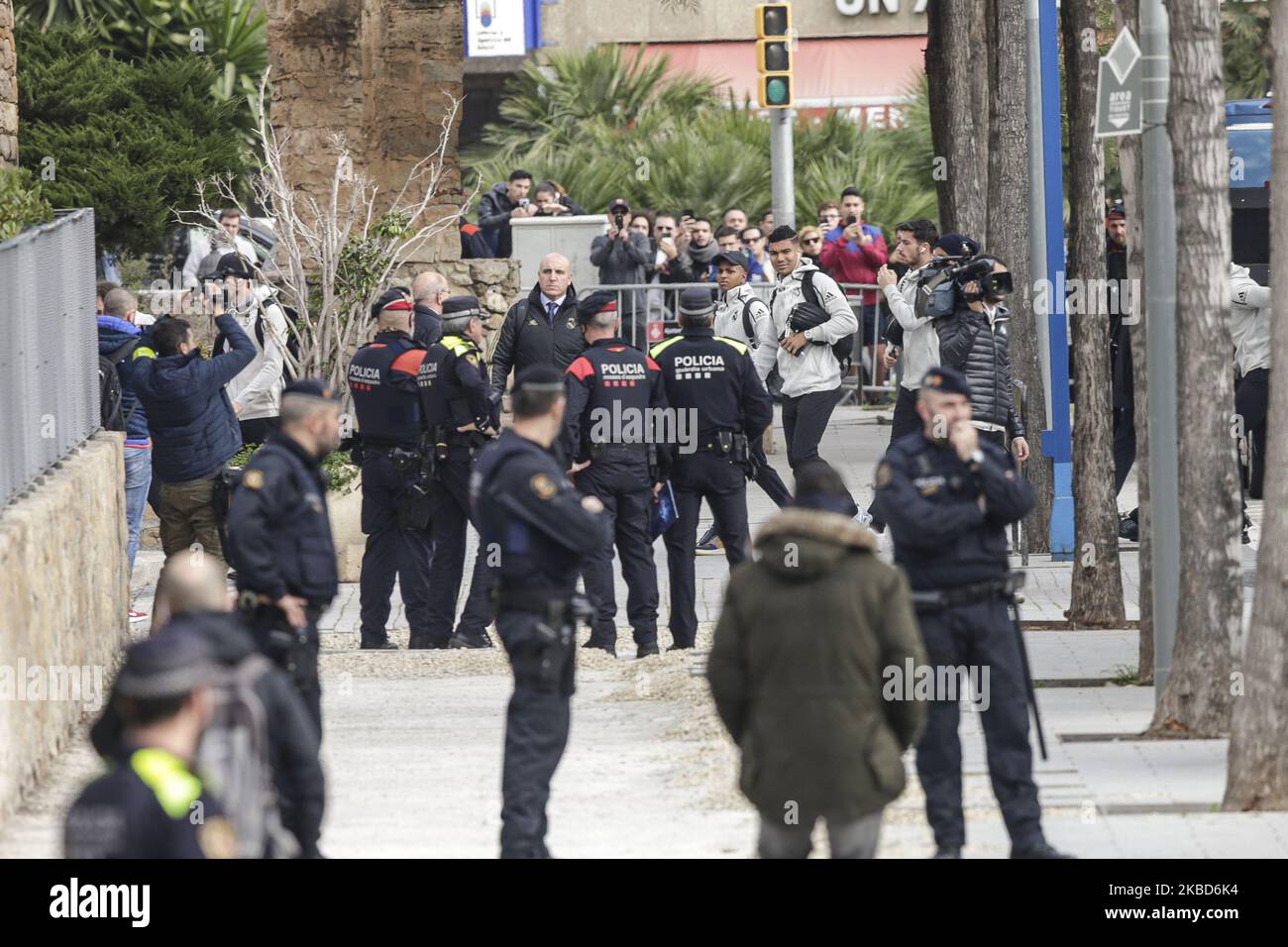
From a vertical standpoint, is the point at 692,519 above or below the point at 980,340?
below

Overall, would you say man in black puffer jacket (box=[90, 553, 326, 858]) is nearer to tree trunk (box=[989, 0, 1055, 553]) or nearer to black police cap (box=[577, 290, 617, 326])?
black police cap (box=[577, 290, 617, 326])

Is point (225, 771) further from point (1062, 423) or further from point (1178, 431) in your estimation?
point (1062, 423)

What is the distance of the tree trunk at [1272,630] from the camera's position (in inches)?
338

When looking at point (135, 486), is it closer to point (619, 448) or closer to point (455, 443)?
point (455, 443)

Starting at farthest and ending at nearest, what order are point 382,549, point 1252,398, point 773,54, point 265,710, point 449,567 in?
1. point 773,54
2. point 1252,398
3. point 382,549
4. point 449,567
5. point 265,710

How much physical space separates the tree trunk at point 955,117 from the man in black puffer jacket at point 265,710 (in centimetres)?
1160

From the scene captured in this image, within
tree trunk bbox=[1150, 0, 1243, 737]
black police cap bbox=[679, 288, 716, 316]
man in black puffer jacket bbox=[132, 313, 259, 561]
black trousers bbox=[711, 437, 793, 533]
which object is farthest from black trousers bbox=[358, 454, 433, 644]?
tree trunk bbox=[1150, 0, 1243, 737]

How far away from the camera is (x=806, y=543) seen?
21.9ft

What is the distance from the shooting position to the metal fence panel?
35.8 feet

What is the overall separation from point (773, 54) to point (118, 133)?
10.5 metres

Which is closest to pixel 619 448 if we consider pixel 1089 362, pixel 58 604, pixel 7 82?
pixel 1089 362

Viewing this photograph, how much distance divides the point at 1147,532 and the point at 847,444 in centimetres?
1030

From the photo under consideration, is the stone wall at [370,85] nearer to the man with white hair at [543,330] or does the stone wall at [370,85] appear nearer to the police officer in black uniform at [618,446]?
the man with white hair at [543,330]

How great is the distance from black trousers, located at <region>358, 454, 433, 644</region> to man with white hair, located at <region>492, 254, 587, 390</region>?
1221 millimetres
